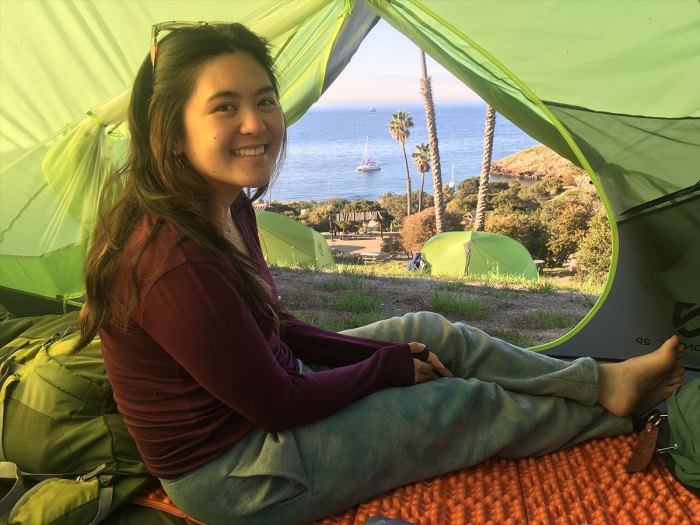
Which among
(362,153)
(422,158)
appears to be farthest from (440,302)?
(362,153)

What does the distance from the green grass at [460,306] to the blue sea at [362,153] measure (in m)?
12.1

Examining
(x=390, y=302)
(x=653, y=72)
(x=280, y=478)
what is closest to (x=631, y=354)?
(x=653, y=72)

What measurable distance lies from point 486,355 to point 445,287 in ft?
10.2

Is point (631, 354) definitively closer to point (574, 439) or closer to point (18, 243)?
point (574, 439)

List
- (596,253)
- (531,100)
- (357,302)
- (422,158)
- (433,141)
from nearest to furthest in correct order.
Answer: (531,100) → (357,302) → (596,253) → (433,141) → (422,158)

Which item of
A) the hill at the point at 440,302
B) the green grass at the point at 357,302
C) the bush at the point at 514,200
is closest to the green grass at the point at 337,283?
the hill at the point at 440,302

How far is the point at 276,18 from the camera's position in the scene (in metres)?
1.76

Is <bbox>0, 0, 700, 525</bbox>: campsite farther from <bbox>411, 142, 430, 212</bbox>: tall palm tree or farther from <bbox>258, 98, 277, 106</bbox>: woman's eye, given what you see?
<bbox>411, 142, 430, 212</bbox>: tall palm tree

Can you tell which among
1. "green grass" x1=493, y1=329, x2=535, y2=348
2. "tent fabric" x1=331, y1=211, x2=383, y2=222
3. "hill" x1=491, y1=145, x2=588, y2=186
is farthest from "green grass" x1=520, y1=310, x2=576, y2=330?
"tent fabric" x1=331, y1=211, x2=383, y2=222

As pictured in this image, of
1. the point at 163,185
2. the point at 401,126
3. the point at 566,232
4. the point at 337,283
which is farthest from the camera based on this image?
the point at 401,126

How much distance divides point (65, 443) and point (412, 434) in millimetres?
679

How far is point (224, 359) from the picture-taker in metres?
1.00

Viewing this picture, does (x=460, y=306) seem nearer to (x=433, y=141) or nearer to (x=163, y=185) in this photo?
(x=163, y=185)

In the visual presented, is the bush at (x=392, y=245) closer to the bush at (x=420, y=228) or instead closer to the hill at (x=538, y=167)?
the bush at (x=420, y=228)
